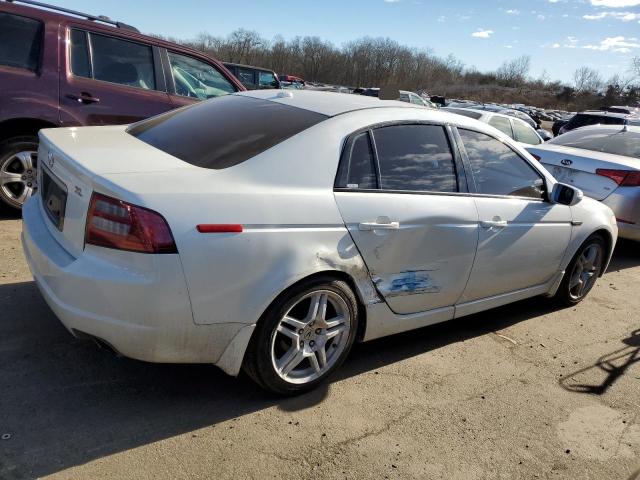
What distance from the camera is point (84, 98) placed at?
527 cm

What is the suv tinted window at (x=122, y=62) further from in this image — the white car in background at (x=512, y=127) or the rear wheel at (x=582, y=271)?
the white car in background at (x=512, y=127)

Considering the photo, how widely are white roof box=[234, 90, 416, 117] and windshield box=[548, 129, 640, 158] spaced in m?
4.69

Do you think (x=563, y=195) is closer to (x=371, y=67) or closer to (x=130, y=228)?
(x=130, y=228)

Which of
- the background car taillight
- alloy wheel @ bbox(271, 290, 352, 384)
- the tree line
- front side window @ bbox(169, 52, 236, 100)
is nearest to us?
the background car taillight

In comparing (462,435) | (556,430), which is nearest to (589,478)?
(556,430)

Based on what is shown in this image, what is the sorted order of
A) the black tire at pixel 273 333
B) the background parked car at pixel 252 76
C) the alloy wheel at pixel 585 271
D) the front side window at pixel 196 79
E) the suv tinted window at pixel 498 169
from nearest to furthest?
the black tire at pixel 273 333 → the suv tinted window at pixel 498 169 → the alloy wheel at pixel 585 271 → the front side window at pixel 196 79 → the background parked car at pixel 252 76

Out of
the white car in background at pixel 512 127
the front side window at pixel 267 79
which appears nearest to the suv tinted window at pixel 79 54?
the white car in background at pixel 512 127

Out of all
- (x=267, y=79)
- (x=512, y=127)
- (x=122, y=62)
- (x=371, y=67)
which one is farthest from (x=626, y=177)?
(x=371, y=67)

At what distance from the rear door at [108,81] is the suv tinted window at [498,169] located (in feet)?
11.7

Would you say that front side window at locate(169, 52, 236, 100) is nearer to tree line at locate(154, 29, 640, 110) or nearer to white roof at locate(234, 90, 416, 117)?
white roof at locate(234, 90, 416, 117)

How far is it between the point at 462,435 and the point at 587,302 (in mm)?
2854

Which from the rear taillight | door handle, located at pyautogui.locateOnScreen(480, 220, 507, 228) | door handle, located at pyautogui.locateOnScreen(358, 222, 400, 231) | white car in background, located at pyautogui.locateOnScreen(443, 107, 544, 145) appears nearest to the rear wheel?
door handle, located at pyautogui.locateOnScreen(480, 220, 507, 228)

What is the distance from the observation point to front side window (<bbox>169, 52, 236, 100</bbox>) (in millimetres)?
6098

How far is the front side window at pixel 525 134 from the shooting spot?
9.85 m
